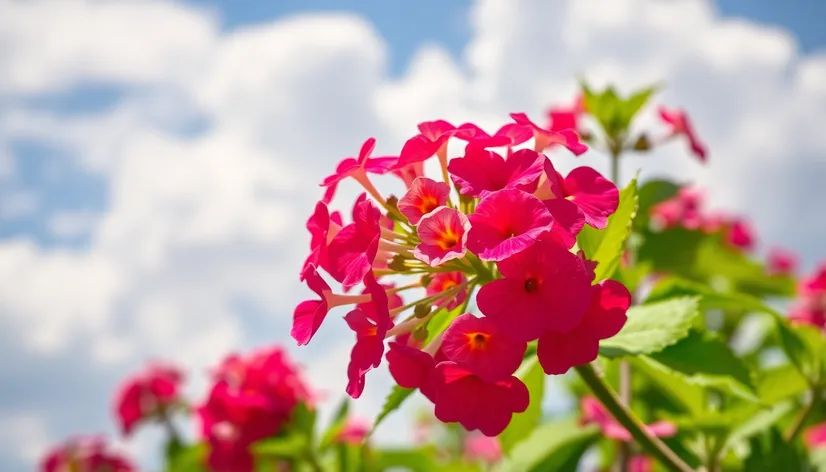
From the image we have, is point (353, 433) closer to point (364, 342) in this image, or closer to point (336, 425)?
point (336, 425)

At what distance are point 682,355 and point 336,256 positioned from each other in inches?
32.8

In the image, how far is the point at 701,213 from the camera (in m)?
4.67

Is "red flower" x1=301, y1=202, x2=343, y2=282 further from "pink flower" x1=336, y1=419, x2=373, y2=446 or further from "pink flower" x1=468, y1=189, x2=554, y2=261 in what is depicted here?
"pink flower" x1=336, y1=419, x2=373, y2=446

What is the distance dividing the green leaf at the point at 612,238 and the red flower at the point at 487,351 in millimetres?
311

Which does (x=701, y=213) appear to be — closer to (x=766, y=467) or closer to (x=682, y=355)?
(x=766, y=467)

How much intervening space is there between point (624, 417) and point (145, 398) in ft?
12.3

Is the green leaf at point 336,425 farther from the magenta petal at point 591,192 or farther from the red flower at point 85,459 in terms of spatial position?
the red flower at point 85,459

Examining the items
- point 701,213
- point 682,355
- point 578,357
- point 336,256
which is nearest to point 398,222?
point 336,256

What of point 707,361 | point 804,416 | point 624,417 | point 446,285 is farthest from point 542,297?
point 804,416

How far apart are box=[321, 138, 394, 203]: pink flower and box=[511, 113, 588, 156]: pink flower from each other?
0.28 meters

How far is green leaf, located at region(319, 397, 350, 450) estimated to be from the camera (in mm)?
2748

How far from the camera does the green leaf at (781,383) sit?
2.23 meters

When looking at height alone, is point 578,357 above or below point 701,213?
below

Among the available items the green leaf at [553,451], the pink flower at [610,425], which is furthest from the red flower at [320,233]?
the pink flower at [610,425]
